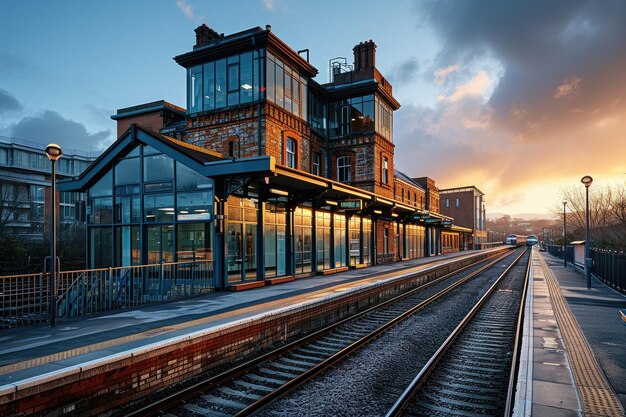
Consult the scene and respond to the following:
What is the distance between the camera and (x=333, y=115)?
96.2 feet

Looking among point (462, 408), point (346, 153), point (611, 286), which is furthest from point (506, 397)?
point (346, 153)

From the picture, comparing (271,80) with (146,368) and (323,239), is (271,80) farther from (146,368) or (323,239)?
(146,368)

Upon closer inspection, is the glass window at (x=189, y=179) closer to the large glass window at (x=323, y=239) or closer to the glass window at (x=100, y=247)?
the glass window at (x=100, y=247)

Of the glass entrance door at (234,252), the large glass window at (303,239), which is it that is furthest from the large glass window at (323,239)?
the glass entrance door at (234,252)

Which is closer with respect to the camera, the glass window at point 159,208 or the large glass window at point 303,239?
the glass window at point 159,208

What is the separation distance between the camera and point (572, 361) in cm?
715

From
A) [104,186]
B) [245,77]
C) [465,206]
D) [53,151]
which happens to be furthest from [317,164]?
[465,206]

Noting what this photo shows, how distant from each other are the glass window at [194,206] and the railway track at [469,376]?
909cm

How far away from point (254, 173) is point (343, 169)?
16.4 metres

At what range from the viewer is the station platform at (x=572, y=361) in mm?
5328

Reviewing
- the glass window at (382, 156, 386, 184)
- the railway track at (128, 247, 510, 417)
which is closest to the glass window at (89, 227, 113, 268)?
the railway track at (128, 247, 510, 417)

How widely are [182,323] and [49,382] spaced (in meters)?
3.54

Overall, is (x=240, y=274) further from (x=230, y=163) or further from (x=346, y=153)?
(x=346, y=153)

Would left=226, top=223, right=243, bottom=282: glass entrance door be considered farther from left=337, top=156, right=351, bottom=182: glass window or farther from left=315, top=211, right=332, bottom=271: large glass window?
left=337, top=156, right=351, bottom=182: glass window
